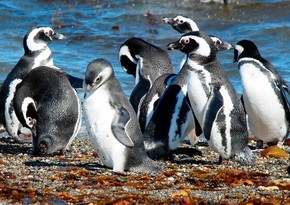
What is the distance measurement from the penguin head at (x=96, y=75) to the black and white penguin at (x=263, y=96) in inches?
93.2

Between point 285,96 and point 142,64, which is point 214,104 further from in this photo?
point 142,64

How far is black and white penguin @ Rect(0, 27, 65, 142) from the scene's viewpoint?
10.3 m

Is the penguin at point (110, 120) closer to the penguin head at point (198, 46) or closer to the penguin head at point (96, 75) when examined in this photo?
the penguin head at point (96, 75)

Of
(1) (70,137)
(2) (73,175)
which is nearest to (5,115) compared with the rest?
(1) (70,137)

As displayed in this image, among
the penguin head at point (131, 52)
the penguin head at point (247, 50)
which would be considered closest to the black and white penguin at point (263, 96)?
the penguin head at point (247, 50)

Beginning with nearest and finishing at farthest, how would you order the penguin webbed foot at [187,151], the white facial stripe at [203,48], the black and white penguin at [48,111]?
the white facial stripe at [203,48] < the penguin webbed foot at [187,151] < the black and white penguin at [48,111]

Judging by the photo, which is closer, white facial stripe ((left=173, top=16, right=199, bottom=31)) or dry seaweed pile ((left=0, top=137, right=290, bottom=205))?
dry seaweed pile ((left=0, top=137, right=290, bottom=205))

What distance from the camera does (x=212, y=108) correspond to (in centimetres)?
841

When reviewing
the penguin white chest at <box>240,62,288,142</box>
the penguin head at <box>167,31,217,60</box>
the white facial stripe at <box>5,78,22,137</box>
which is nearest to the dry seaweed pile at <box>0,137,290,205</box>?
the penguin white chest at <box>240,62,288,142</box>

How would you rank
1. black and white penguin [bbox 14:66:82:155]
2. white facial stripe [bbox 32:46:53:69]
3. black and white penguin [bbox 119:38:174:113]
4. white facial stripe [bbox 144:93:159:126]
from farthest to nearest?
white facial stripe [bbox 32:46:53:69], black and white penguin [bbox 119:38:174:113], white facial stripe [bbox 144:93:159:126], black and white penguin [bbox 14:66:82:155]

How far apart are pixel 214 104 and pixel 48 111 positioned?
181 centimetres

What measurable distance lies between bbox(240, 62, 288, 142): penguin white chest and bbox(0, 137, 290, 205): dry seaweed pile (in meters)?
0.94

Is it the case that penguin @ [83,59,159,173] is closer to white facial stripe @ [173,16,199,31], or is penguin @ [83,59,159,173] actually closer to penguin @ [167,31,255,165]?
penguin @ [167,31,255,165]

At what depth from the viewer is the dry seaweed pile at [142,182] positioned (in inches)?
260
